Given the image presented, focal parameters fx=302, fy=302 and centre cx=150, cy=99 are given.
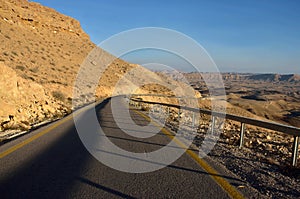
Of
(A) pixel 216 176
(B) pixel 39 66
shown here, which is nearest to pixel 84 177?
(A) pixel 216 176

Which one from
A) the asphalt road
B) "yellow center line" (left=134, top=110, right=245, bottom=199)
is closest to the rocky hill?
the asphalt road

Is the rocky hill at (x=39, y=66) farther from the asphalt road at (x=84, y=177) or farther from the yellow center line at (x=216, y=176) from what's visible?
the yellow center line at (x=216, y=176)

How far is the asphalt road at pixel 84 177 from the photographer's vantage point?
4.57m

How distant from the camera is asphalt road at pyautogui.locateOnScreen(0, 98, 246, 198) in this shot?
4574 millimetres

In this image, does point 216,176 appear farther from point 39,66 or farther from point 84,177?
point 39,66

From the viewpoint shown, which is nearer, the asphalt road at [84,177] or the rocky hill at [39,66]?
the asphalt road at [84,177]

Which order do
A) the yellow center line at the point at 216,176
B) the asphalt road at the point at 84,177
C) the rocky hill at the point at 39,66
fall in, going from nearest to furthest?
the asphalt road at the point at 84,177
the yellow center line at the point at 216,176
the rocky hill at the point at 39,66

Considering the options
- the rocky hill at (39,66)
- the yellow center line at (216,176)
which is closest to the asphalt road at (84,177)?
the yellow center line at (216,176)

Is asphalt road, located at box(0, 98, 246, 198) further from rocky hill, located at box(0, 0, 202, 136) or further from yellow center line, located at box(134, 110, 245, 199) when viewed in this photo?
rocky hill, located at box(0, 0, 202, 136)

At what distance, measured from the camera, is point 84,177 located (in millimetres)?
5363

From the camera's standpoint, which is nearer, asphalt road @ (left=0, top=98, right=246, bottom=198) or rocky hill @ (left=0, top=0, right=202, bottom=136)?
asphalt road @ (left=0, top=98, right=246, bottom=198)

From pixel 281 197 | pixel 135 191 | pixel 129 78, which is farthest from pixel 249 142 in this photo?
pixel 129 78

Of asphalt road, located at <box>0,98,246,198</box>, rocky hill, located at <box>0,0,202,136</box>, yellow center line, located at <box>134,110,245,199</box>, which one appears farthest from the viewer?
rocky hill, located at <box>0,0,202,136</box>

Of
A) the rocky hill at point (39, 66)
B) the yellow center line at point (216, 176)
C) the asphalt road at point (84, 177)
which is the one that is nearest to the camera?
the asphalt road at point (84, 177)
